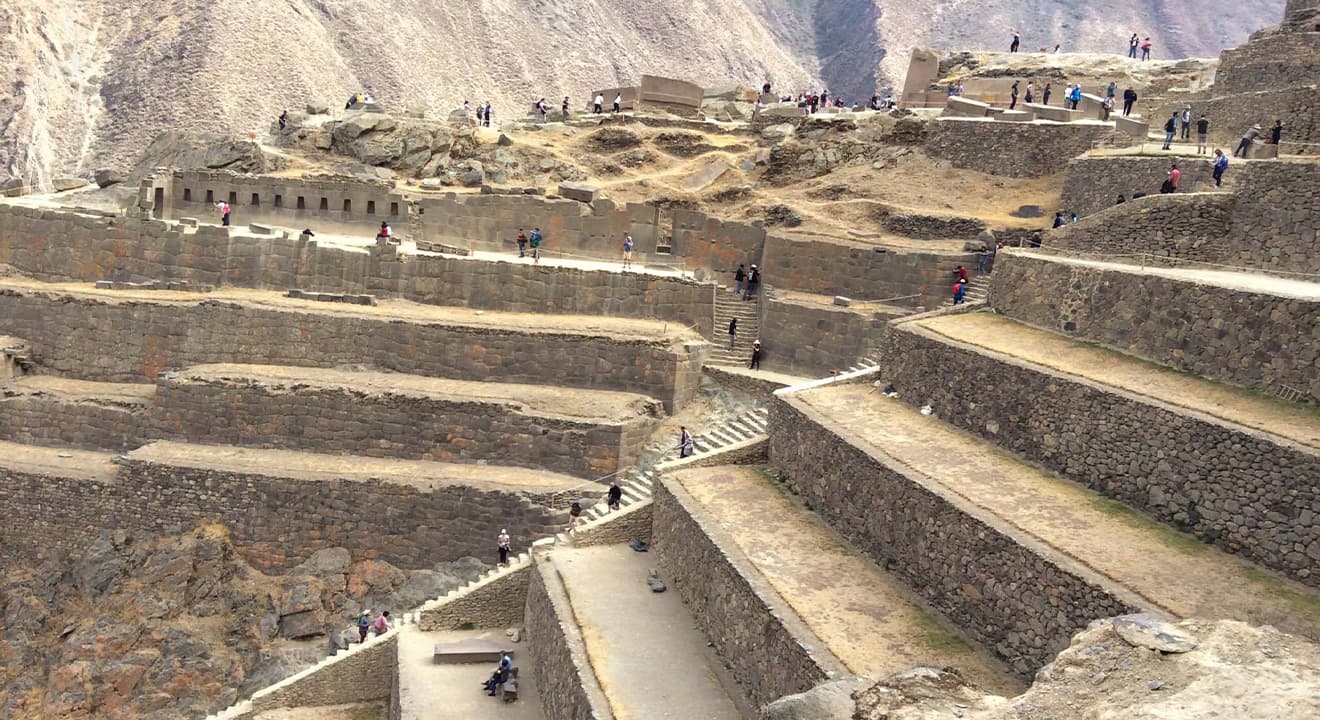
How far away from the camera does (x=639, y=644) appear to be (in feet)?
57.6

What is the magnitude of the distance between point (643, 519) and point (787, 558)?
5071 millimetres

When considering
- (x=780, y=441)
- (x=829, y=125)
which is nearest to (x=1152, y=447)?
(x=780, y=441)

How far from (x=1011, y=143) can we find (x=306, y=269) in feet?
63.8

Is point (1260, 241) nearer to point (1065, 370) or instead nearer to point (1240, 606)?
point (1065, 370)

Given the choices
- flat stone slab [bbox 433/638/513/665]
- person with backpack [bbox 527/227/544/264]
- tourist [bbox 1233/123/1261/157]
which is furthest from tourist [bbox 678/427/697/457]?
tourist [bbox 1233/123/1261/157]

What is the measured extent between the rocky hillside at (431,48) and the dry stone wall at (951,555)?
52800 millimetres

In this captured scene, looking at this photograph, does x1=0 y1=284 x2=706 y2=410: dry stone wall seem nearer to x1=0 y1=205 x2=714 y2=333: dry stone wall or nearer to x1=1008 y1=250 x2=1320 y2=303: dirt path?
x1=0 y1=205 x2=714 y2=333: dry stone wall

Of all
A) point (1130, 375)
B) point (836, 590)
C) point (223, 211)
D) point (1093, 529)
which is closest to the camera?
point (1093, 529)

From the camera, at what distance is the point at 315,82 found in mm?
70500

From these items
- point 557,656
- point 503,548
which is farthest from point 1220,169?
point 557,656

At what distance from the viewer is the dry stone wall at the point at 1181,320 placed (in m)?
15.3

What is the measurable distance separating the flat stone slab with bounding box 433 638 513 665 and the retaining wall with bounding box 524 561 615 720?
55 cm

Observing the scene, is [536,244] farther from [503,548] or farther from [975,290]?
[975,290]

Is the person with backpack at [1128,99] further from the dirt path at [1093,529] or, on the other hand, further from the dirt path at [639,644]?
the dirt path at [639,644]
